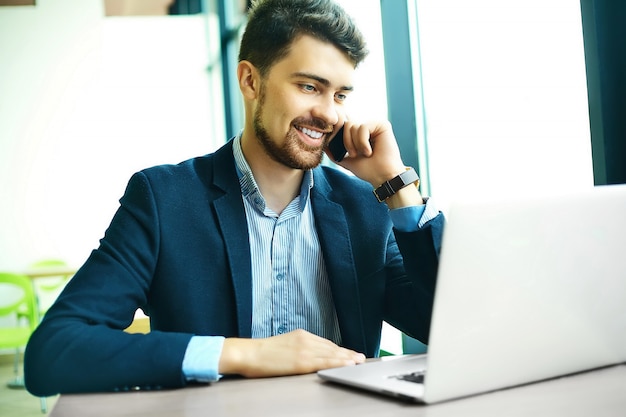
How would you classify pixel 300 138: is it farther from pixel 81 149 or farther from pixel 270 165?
pixel 81 149

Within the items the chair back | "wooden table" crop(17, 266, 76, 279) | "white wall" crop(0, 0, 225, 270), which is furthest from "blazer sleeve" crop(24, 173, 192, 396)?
"white wall" crop(0, 0, 225, 270)

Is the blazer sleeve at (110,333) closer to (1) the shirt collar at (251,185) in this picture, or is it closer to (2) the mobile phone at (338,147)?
(1) the shirt collar at (251,185)

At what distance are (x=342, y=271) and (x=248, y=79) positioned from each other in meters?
0.57

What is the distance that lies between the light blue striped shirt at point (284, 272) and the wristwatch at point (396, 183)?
197mm

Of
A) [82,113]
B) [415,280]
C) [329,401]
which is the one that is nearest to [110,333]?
[329,401]

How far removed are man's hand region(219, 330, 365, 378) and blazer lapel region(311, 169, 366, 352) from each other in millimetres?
426

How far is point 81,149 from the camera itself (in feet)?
21.3

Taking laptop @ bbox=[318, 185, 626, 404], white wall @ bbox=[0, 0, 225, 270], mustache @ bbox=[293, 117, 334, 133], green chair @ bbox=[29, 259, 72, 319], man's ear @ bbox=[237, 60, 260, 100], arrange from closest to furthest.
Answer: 1. laptop @ bbox=[318, 185, 626, 404]
2. mustache @ bbox=[293, 117, 334, 133]
3. man's ear @ bbox=[237, 60, 260, 100]
4. green chair @ bbox=[29, 259, 72, 319]
5. white wall @ bbox=[0, 0, 225, 270]

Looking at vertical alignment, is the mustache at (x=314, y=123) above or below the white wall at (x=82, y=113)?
below

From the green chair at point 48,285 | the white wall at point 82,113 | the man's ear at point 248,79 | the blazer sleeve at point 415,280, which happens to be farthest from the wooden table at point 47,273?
the blazer sleeve at point 415,280

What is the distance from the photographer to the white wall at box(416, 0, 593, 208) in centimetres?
185

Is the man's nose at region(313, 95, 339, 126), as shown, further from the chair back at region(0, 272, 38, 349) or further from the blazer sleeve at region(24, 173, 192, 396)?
the chair back at region(0, 272, 38, 349)

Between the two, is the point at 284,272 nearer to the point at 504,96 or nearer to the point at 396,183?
the point at 396,183

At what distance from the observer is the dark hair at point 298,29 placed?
1.70m
